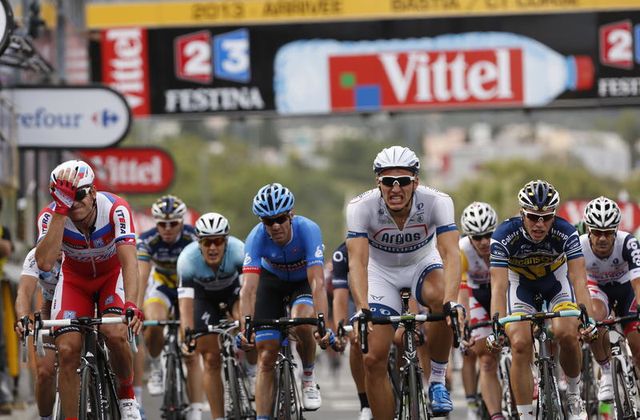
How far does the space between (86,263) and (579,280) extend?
12.2ft

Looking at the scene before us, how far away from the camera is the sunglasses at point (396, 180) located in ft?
40.6

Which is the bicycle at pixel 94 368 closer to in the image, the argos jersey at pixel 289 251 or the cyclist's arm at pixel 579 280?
the argos jersey at pixel 289 251

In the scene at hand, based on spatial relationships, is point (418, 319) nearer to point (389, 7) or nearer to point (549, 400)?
point (549, 400)

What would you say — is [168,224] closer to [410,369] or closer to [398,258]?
[398,258]

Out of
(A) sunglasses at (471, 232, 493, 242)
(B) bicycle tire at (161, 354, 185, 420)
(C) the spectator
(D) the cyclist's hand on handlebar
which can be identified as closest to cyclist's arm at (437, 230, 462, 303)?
(D) the cyclist's hand on handlebar

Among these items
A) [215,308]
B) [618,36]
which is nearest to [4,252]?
[215,308]

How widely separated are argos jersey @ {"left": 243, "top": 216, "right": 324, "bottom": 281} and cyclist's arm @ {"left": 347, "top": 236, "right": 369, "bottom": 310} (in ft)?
4.39

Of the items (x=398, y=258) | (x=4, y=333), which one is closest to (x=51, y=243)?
(x=398, y=258)

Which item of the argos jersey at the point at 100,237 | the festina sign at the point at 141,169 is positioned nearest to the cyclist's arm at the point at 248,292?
the argos jersey at the point at 100,237

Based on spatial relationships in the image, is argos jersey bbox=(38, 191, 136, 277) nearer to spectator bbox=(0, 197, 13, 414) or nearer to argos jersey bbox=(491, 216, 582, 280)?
argos jersey bbox=(491, 216, 582, 280)

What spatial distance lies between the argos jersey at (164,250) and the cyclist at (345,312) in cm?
220

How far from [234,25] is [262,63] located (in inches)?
34.0

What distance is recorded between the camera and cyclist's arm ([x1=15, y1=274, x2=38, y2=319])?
1244 cm

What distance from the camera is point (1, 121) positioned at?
2302 centimetres
